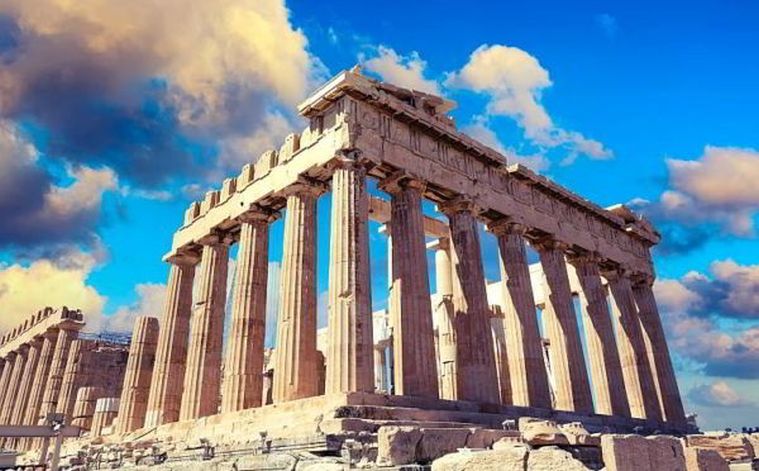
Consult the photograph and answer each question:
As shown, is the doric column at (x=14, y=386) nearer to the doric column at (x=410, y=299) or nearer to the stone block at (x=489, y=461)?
the doric column at (x=410, y=299)

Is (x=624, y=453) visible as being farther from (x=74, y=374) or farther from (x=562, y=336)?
(x=74, y=374)

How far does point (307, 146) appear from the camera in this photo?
22.4 meters

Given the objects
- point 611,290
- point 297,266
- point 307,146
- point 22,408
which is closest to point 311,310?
point 297,266

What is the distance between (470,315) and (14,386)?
39.3 m

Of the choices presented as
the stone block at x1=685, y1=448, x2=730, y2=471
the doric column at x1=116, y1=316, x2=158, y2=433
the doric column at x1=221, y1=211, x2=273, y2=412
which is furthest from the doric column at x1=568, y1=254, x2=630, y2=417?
the doric column at x1=116, y1=316, x2=158, y2=433

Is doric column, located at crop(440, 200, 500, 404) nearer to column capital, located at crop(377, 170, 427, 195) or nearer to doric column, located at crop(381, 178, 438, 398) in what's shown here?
doric column, located at crop(381, 178, 438, 398)

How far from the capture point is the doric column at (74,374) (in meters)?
37.8

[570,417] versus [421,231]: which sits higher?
[421,231]

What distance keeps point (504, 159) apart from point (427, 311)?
30.9 ft

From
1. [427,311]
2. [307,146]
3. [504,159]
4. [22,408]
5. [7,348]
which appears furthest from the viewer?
[7,348]

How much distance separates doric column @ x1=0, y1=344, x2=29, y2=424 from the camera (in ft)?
147

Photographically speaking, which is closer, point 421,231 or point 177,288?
point 421,231

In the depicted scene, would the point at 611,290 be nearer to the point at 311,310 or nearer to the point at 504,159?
the point at 504,159

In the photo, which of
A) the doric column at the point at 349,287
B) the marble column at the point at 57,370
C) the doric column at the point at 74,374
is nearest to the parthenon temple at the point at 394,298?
the doric column at the point at 349,287
